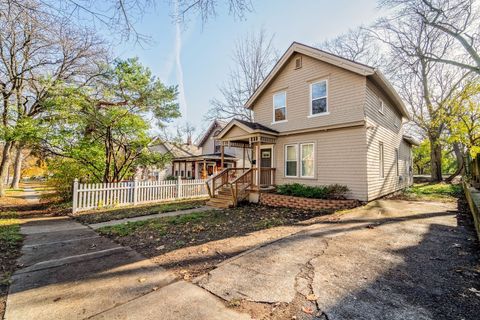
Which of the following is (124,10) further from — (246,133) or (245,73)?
(245,73)

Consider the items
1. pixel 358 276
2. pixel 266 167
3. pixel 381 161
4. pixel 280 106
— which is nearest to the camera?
pixel 358 276

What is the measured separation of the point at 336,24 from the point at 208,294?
12.0 metres

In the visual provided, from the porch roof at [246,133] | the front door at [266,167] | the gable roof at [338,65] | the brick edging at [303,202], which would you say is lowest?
the brick edging at [303,202]

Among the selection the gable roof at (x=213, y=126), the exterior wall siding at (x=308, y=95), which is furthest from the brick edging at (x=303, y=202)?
the gable roof at (x=213, y=126)

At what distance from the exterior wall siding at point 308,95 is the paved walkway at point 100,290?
896cm

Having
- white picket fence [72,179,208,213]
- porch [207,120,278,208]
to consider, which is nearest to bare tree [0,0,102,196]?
white picket fence [72,179,208,213]

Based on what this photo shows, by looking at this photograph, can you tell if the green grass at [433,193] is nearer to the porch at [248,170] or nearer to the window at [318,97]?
the window at [318,97]

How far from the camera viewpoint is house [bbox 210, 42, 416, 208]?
935 centimetres

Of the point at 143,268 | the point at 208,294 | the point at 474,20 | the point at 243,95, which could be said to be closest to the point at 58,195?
the point at 143,268

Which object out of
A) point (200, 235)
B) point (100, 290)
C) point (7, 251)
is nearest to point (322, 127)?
point (200, 235)

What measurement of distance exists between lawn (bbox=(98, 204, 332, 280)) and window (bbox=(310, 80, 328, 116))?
473 centimetres

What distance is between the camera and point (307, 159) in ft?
35.7

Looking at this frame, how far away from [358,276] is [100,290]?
3.67 metres

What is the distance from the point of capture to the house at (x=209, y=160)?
22656mm
